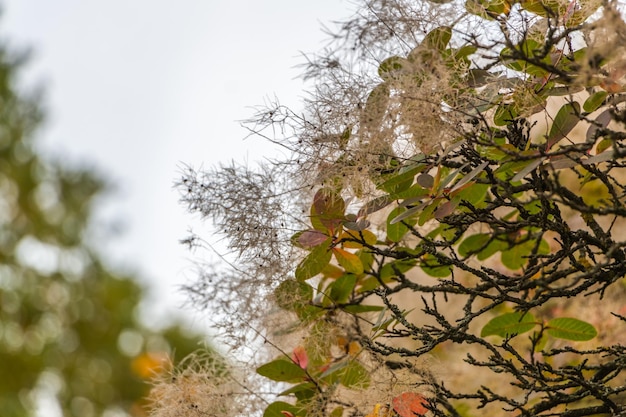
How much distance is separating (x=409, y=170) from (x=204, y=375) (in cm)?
63

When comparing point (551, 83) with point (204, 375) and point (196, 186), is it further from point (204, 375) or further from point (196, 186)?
point (204, 375)

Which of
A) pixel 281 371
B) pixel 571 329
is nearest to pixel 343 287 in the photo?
pixel 281 371

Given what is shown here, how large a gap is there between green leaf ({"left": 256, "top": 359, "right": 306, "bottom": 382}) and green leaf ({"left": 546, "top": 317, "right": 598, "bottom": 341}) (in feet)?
1.71

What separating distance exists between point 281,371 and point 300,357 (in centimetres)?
8

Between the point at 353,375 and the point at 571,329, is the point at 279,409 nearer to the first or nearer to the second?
the point at 353,375

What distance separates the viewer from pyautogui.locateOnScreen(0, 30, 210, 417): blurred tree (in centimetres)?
814

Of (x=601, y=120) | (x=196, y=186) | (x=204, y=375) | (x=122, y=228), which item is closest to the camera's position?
(x=601, y=120)

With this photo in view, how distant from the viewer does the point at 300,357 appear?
1444 millimetres

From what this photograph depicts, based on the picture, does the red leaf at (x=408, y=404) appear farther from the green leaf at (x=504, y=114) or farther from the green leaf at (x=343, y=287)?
the green leaf at (x=504, y=114)

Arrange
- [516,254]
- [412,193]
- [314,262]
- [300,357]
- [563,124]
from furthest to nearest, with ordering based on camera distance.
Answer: [516,254] → [300,357] → [314,262] → [412,193] → [563,124]

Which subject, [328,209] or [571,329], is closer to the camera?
[328,209]

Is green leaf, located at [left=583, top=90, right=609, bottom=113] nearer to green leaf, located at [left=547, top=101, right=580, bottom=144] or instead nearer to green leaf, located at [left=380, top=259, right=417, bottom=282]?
green leaf, located at [left=547, top=101, right=580, bottom=144]

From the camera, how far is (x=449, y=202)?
3.73ft

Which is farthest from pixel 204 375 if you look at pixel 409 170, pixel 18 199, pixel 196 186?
pixel 18 199
